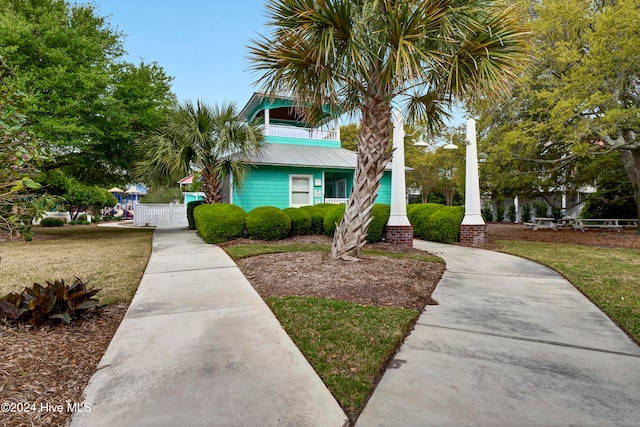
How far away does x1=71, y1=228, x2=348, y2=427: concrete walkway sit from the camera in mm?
1968

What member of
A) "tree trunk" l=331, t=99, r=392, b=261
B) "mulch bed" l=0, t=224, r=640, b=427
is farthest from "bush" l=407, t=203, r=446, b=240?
"tree trunk" l=331, t=99, r=392, b=261

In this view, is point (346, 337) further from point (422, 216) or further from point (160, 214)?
point (160, 214)

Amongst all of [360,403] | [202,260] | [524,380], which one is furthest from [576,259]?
[202,260]

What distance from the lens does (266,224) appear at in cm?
1009

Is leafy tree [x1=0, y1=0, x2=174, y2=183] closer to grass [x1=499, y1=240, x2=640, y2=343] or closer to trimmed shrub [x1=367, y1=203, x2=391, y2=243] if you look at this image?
trimmed shrub [x1=367, y1=203, x2=391, y2=243]

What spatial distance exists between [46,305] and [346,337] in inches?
116

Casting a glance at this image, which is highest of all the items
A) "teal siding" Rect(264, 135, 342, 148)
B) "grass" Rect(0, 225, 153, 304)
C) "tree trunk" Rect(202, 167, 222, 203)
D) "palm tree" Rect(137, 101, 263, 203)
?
"teal siding" Rect(264, 135, 342, 148)

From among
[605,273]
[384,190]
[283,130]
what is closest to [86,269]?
[605,273]

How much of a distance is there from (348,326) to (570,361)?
187 cm

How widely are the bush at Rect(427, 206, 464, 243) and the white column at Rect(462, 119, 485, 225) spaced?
0.72 ft

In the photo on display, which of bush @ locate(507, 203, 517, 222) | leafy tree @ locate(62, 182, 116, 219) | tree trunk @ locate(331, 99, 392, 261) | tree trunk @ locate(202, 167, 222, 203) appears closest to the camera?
tree trunk @ locate(331, 99, 392, 261)

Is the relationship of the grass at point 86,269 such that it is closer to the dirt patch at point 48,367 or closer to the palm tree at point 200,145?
the dirt patch at point 48,367

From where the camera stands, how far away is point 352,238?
19.8 feet

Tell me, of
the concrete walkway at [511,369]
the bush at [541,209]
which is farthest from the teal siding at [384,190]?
the bush at [541,209]
